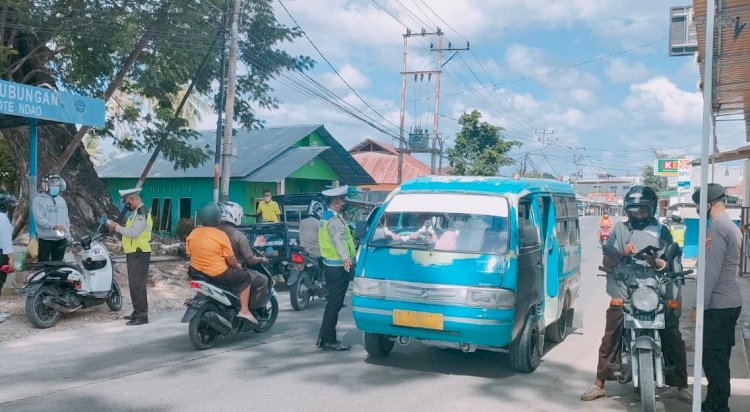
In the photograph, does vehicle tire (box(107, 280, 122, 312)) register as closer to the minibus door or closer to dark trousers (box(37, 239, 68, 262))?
dark trousers (box(37, 239, 68, 262))

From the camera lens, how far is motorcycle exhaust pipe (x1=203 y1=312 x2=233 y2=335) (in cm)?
778

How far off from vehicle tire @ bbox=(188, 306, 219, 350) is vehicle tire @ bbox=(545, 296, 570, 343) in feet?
13.5

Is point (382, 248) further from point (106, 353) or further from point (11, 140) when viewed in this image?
point (11, 140)

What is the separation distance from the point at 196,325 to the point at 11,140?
36.1ft

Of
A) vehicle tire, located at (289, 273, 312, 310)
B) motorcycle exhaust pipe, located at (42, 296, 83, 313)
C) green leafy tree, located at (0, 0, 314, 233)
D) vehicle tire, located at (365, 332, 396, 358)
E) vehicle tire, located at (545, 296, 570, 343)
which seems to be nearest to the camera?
vehicle tire, located at (365, 332, 396, 358)

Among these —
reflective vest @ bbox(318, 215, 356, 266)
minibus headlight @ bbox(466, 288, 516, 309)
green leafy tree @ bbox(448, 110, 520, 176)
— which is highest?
green leafy tree @ bbox(448, 110, 520, 176)

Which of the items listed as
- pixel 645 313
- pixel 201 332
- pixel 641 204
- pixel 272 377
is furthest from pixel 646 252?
pixel 201 332

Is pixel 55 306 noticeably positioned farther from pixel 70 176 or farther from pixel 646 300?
pixel 70 176

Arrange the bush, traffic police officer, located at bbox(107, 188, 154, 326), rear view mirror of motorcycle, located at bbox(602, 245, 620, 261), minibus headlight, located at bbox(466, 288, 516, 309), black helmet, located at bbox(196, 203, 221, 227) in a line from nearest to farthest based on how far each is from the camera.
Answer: rear view mirror of motorcycle, located at bbox(602, 245, 620, 261), minibus headlight, located at bbox(466, 288, 516, 309), black helmet, located at bbox(196, 203, 221, 227), traffic police officer, located at bbox(107, 188, 154, 326), the bush

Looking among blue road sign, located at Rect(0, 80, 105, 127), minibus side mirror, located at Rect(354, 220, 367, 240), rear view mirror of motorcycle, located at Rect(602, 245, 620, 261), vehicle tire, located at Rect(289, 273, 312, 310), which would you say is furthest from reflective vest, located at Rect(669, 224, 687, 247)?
blue road sign, located at Rect(0, 80, 105, 127)

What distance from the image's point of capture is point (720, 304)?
5.48 m

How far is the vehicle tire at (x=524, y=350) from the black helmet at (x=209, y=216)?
11.8 ft

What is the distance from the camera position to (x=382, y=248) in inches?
292

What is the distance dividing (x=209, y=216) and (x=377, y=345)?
95.3 inches
